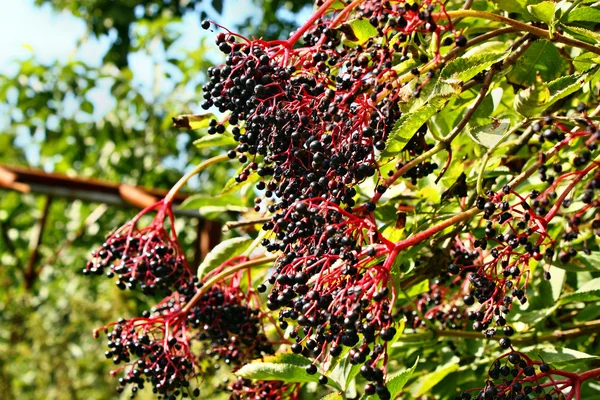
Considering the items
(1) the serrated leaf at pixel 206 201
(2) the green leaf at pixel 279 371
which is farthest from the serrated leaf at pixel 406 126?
(1) the serrated leaf at pixel 206 201

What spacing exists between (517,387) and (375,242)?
250mm

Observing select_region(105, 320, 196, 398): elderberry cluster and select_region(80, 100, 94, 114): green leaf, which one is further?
select_region(80, 100, 94, 114): green leaf

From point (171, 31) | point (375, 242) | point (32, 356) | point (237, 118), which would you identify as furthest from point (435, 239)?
point (171, 31)

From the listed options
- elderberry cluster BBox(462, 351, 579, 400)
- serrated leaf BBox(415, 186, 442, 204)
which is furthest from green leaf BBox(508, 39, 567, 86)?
elderberry cluster BBox(462, 351, 579, 400)

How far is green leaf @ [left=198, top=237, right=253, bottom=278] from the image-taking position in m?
1.40

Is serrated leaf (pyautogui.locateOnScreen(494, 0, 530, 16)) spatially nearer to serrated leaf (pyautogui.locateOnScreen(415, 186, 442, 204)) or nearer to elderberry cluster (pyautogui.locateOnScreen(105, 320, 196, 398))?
serrated leaf (pyautogui.locateOnScreen(415, 186, 442, 204))

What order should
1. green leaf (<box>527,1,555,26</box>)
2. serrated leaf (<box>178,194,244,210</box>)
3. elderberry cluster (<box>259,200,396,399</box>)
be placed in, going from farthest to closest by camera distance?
1. serrated leaf (<box>178,194,244,210</box>)
2. green leaf (<box>527,1,555,26</box>)
3. elderberry cluster (<box>259,200,396,399</box>)

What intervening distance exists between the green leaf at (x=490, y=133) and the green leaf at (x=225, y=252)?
1.85 feet

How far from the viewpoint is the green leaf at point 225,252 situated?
140 cm

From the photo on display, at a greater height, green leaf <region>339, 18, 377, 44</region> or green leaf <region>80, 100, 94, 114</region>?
green leaf <region>80, 100, 94, 114</region>

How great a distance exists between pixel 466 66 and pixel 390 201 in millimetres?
390

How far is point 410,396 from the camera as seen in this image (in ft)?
4.66

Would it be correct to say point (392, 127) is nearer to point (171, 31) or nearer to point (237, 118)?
point (237, 118)

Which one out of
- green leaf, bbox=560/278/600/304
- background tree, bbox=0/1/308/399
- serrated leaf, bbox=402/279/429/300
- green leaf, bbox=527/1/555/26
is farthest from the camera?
background tree, bbox=0/1/308/399
